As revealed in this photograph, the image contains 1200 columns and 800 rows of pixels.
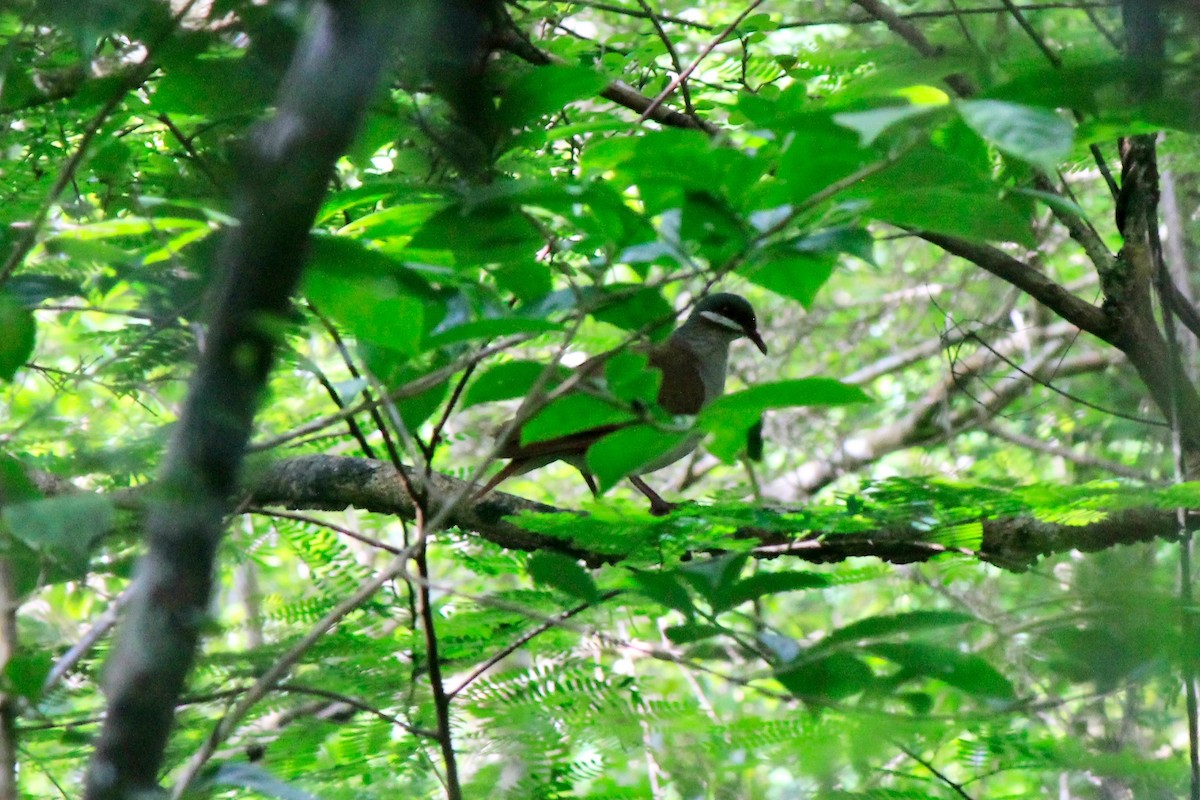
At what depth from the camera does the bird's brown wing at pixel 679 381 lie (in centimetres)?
560

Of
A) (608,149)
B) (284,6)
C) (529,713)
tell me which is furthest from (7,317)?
(529,713)

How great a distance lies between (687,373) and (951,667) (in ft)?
15.0

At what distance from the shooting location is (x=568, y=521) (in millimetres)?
2609

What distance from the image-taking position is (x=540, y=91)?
1.49 metres

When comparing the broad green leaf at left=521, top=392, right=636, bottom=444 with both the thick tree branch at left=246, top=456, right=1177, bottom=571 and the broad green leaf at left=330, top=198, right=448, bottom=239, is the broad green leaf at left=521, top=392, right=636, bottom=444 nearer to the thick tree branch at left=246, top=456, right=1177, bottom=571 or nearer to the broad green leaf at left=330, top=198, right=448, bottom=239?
the broad green leaf at left=330, top=198, right=448, bottom=239

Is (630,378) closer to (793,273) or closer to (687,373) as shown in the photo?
(793,273)

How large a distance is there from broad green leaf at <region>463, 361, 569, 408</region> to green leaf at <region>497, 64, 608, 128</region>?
13.0 inches

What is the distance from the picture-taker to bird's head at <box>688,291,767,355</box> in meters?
6.64

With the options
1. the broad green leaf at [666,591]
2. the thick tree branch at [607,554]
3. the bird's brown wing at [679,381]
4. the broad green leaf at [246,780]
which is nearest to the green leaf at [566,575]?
the broad green leaf at [666,591]

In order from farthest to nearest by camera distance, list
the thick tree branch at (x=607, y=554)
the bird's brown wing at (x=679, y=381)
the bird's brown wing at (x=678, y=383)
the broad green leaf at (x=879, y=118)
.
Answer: the bird's brown wing at (x=679, y=381), the bird's brown wing at (x=678, y=383), the thick tree branch at (x=607, y=554), the broad green leaf at (x=879, y=118)

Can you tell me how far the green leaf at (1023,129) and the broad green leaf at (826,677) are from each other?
67 cm

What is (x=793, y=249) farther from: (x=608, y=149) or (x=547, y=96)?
(x=608, y=149)

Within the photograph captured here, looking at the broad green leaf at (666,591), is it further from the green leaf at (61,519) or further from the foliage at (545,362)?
the green leaf at (61,519)

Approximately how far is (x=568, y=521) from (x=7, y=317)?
1404 millimetres
